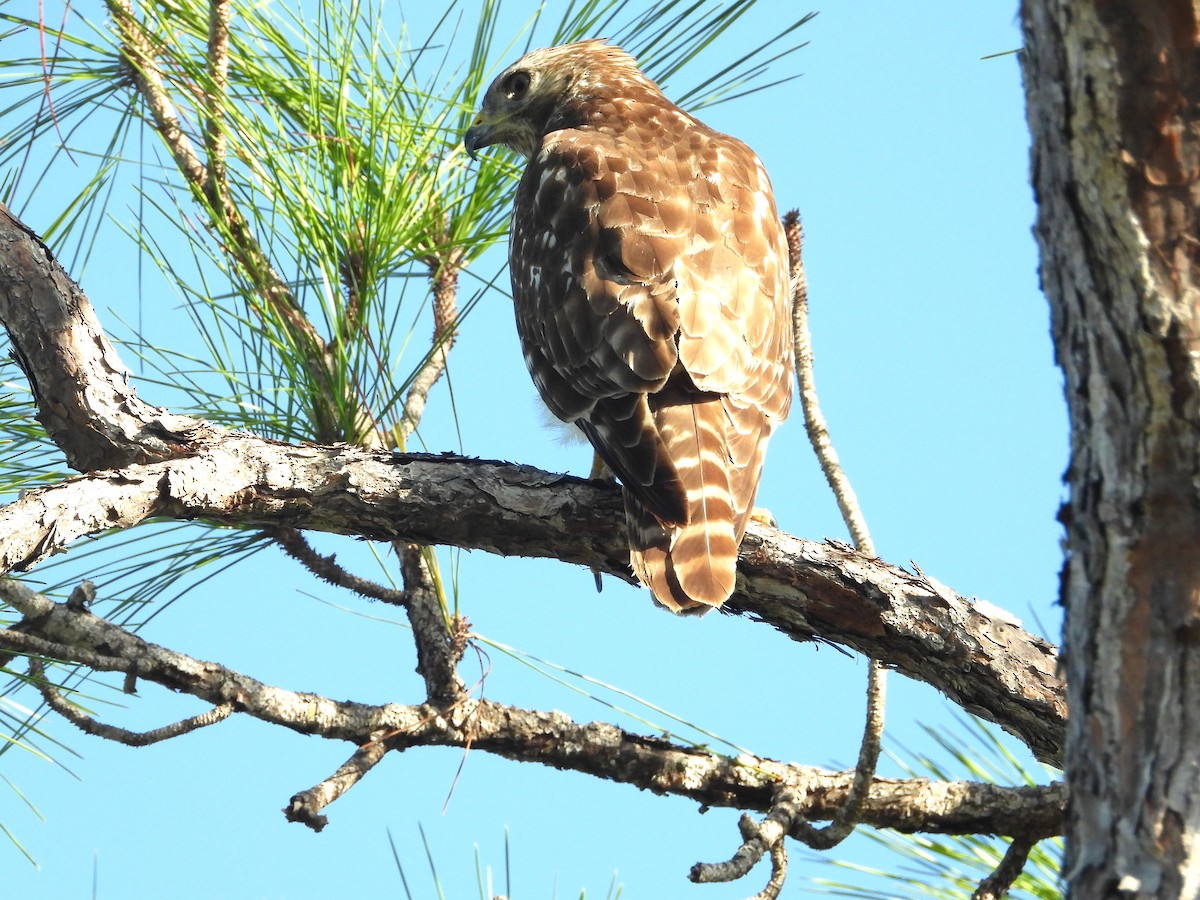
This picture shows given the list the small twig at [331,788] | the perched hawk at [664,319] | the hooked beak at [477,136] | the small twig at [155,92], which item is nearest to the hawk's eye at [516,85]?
the hooked beak at [477,136]

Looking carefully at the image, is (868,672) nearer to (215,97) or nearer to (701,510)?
(701,510)

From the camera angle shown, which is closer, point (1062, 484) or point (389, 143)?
point (1062, 484)

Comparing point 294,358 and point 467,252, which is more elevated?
point 467,252

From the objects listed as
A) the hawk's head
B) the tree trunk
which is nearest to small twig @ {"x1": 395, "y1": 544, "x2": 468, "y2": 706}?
the hawk's head

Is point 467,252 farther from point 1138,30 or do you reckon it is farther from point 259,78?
point 1138,30

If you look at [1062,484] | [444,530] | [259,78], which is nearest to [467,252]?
[259,78]

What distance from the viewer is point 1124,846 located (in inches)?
57.6

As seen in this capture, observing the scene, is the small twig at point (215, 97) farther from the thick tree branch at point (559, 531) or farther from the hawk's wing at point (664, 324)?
the thick tree branch at point (559, 531)

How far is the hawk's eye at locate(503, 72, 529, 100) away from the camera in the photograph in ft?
16.0

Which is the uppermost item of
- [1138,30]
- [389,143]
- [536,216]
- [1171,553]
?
[389,143]

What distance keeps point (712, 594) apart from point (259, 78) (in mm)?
2390

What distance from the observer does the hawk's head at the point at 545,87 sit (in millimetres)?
4668

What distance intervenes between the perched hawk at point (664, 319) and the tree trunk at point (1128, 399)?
4.26ft

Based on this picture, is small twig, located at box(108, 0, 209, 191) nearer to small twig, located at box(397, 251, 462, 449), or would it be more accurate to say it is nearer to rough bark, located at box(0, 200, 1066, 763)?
small twig, located at box(397, 251, 462, 449)
